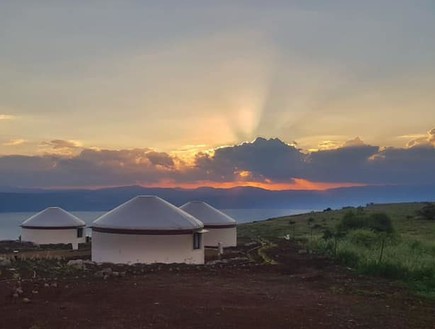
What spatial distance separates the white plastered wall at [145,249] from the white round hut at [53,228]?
11551 mm

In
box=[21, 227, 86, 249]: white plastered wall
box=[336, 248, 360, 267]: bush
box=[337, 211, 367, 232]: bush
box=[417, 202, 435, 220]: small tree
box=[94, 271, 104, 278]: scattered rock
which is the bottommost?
box=[94, 271, 104, 278]: scattered rock

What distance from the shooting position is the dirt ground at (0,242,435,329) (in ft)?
28.5

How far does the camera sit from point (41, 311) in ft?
30.2

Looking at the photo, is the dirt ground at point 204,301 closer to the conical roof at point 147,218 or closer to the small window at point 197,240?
the conical roof at point 147,218

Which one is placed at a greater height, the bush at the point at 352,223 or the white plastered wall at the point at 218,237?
the bush at the point at 352,223

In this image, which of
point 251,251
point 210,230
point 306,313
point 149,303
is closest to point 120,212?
point 251,251

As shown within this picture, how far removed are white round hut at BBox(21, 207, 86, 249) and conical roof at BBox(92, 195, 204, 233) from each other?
11.1 meters

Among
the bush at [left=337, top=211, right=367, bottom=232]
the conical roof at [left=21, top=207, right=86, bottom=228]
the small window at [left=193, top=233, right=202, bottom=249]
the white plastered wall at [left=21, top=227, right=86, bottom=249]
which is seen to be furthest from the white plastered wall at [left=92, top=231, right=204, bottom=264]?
the bush at [left=337, top=211, right=367, bottom=232]

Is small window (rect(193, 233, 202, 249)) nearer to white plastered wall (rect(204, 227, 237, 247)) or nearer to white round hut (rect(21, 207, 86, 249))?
white plastered wall (rect(204, 227, 237, 247))

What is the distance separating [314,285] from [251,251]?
12687 mm

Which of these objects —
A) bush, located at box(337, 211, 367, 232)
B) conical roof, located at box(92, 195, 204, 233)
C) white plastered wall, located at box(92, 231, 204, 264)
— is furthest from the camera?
bush, located at box(337, 211, 367, 232)

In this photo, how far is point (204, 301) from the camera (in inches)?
406

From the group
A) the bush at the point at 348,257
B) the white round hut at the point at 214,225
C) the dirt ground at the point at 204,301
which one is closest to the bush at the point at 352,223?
the white round hut at the point at 214,225

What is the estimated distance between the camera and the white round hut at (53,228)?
32.0m
